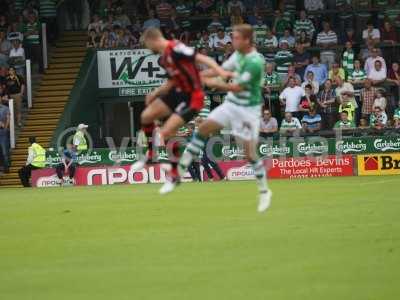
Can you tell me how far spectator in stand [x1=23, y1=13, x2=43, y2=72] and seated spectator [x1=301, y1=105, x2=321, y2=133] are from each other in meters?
11.3

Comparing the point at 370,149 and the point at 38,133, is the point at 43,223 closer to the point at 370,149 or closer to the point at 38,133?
the point at 370,149

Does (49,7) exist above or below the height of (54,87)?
above

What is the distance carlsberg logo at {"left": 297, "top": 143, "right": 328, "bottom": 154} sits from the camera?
34.5 metres

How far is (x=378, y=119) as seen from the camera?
34312 mm

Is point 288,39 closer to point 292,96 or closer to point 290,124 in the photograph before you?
point 292,96

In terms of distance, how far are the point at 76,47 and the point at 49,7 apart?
6.19ft

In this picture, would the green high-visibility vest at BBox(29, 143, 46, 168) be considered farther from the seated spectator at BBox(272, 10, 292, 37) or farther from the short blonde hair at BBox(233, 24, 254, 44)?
the short blonde hair at BBox(233, 24, 254, 44)

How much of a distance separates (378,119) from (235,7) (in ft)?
24.7

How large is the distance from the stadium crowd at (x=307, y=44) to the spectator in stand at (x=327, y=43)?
3 cm

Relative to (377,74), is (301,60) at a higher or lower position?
higher

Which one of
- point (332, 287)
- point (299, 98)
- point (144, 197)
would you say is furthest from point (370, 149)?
point (332, 287)

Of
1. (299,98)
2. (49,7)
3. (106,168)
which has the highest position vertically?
(49,7)

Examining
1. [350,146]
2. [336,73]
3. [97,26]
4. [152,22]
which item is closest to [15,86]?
[97,26]

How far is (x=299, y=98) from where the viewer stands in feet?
114
